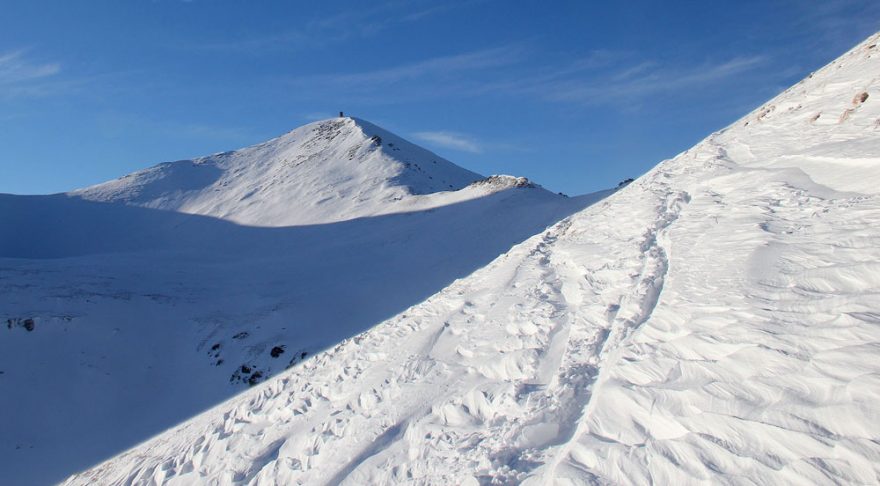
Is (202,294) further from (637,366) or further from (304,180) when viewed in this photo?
(304,180)

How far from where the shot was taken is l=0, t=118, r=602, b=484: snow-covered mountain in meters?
13.4

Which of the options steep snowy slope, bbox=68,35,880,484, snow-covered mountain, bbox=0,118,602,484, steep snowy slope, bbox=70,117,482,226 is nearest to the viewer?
steep snowy slope, bbox=68,35,880,484

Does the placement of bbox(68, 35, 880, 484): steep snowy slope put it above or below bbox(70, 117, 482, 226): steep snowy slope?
below

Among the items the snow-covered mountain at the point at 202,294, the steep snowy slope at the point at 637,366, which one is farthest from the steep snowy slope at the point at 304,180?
the steep snowy slope at the point at 637,366

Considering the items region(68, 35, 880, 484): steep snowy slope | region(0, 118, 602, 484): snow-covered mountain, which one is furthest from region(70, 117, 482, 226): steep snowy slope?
region(68, 35, 880, 484): steep snowy slope

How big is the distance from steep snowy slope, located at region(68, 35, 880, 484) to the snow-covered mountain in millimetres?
4881

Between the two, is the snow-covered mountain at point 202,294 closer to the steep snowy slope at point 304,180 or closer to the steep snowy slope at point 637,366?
the steep snowy slope at point 304,180

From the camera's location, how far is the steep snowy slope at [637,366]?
375 cm

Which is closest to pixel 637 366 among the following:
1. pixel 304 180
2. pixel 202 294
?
pixel 202 294

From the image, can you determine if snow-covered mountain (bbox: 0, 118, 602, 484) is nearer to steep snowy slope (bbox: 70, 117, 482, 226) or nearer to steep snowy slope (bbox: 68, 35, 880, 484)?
steep snowy slope (bbox: 70, 117, 482, 226)

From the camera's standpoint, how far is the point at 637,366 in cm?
497

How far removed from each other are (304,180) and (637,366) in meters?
38.8

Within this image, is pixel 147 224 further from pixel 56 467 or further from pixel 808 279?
pixel 808 279

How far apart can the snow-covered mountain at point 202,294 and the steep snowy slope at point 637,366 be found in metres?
4.88
